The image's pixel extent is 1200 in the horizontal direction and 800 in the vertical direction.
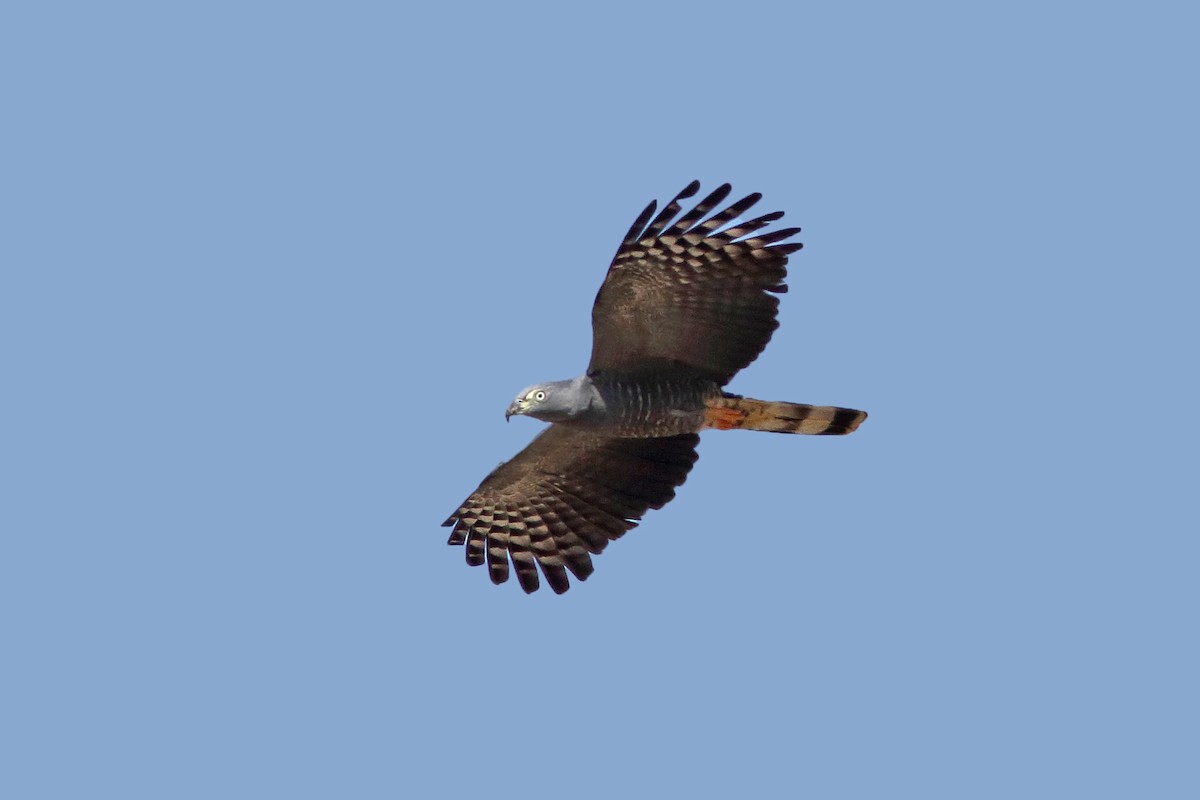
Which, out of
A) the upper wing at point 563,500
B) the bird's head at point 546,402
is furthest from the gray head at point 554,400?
the upper wing at point 563,500

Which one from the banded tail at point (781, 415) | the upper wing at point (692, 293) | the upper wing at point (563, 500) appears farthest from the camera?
the upper wing at point (563, 500)

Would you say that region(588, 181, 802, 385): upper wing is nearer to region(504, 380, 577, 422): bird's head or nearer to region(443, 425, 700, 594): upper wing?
region(504, 380, 577, 422): bird's head

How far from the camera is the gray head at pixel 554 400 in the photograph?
16312 mm

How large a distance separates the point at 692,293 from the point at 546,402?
1.57 m

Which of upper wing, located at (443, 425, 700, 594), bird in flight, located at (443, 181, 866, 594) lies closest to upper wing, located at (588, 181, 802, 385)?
bird in flight, located at (443, 181, 866, 594)

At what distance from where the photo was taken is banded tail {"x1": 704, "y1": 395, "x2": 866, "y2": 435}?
16.6 m

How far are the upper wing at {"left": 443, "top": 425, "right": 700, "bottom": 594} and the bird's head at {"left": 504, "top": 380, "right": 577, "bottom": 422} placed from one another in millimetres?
1106

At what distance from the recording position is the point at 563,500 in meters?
18.1

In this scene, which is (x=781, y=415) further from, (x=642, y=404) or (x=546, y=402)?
(x=546, y=402)

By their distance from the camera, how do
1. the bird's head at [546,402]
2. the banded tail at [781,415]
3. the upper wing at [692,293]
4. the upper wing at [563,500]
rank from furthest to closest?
the upper wing at [563,500] → the banded tail at [781,415] → the bird's head at [546,402] → the upper wing at [692,293]

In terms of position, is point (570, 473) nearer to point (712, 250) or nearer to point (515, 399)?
point (515, 399)

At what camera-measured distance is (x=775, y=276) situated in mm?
16125

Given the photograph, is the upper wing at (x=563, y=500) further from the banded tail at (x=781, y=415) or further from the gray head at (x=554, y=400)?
the gray head at (x=554, y=400)

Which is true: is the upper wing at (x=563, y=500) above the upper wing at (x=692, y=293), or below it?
below
